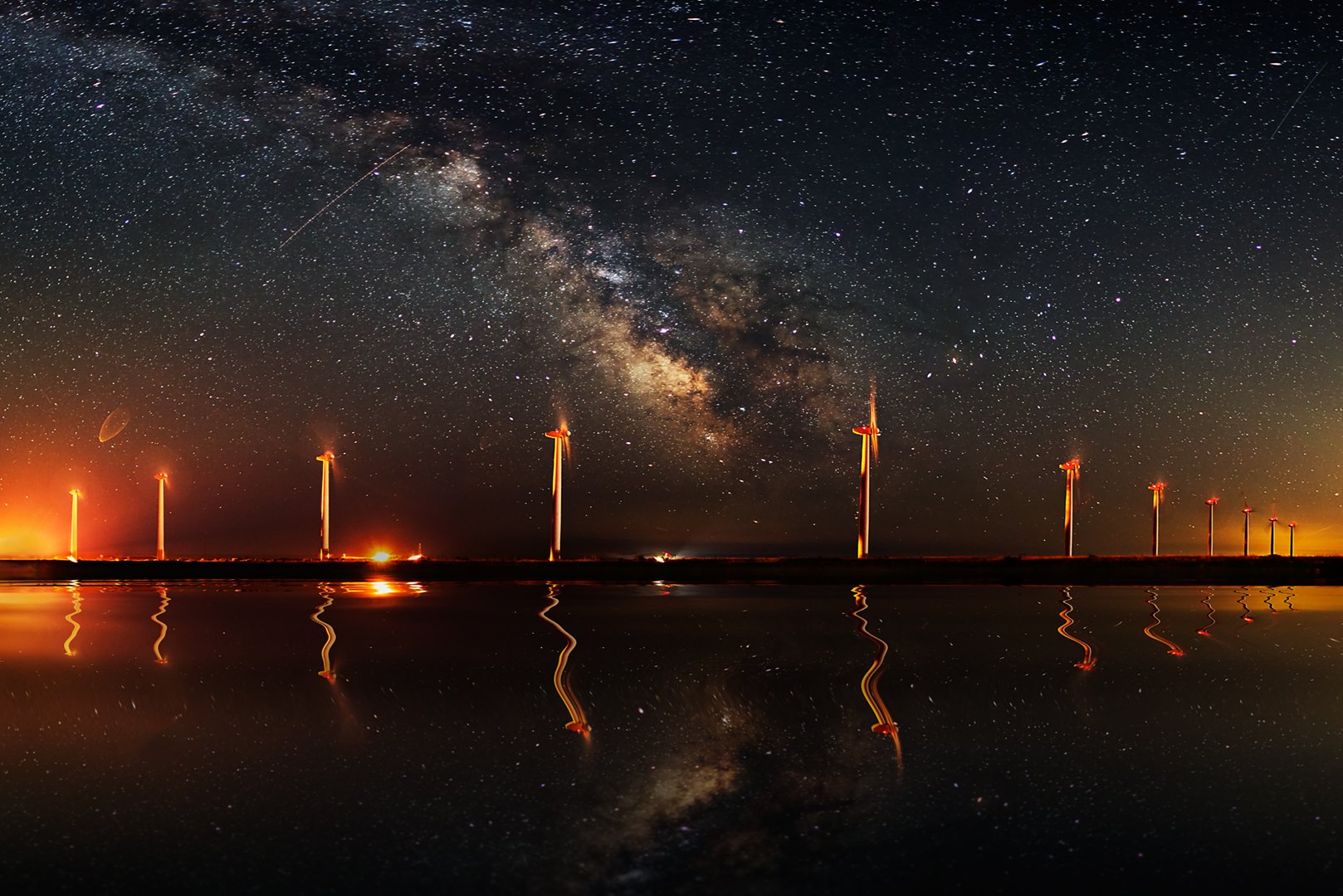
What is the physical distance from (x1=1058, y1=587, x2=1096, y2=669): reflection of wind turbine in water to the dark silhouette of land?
959 centimetres

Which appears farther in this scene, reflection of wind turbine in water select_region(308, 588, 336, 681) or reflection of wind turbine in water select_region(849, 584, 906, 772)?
reflection of wind turbine in water select_region(308, 588, 336, 681)

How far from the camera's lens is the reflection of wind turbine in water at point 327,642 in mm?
8883

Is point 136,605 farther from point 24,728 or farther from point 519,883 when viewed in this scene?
point 519,883

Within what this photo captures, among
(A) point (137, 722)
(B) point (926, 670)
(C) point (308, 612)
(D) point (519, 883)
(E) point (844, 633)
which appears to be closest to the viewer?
(D) point (519, 883)

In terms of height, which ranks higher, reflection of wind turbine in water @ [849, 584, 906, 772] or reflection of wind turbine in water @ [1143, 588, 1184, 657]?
reflection of wind turbine in water @ [849, 584, 906, 772]

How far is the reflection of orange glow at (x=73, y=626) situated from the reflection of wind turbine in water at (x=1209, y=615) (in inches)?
465

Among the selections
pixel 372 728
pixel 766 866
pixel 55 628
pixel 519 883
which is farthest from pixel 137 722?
pixel 55 628

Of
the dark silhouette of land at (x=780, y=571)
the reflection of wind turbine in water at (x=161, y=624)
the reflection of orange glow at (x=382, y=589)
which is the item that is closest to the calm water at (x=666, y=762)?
the reflection of wind turbine in water at (x=161, y=624)

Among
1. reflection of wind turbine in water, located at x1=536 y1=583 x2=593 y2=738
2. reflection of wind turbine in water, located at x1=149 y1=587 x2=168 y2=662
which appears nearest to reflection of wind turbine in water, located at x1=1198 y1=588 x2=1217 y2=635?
reflection of wind turbine in water, located at x1=536 y1=583 x2=593 y2=738

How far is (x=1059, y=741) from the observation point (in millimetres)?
6129

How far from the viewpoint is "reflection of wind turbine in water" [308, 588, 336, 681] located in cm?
888

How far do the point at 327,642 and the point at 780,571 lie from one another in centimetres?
2041

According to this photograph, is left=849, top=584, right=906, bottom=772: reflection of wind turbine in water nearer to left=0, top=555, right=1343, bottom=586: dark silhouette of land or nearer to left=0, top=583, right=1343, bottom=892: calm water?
left=0, top=583, right=1343, bottom=892: calm water

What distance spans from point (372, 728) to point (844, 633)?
7.31m
